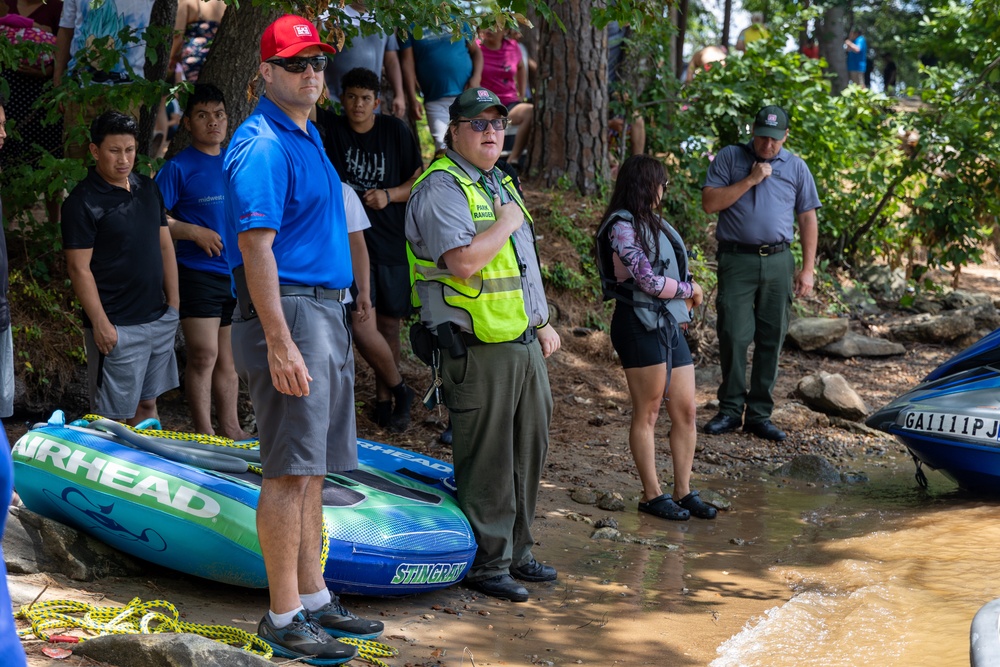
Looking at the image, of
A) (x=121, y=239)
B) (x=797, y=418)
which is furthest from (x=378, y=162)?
(x=797, y=418)

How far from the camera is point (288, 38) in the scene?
3760 mm

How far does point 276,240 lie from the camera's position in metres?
3.81

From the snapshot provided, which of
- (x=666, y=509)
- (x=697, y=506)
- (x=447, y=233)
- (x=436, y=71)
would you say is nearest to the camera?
(x=447, y=233)

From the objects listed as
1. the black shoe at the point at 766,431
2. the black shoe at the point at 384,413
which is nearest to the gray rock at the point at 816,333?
the black shoe at the point at 766,431

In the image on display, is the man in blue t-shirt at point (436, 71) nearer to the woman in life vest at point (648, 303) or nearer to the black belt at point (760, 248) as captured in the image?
the black belt at point (760, 248)

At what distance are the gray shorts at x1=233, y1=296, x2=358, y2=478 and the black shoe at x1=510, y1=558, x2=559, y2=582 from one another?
5.06 ft

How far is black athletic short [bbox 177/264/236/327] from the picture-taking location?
6340 millimetres

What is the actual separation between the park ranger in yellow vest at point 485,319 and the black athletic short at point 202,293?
1.94 metres

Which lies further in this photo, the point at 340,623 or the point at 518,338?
the point at 518,338

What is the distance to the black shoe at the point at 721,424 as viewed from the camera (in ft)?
26.4

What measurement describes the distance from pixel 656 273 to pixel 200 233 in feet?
8.67

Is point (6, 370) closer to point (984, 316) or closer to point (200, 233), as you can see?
point (200, 233)

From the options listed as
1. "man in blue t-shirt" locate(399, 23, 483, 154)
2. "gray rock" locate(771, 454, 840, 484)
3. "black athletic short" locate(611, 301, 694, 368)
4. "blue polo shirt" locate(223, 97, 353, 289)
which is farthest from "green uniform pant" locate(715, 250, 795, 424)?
"blue polo shirt" locate(223, 97, 353, 289)

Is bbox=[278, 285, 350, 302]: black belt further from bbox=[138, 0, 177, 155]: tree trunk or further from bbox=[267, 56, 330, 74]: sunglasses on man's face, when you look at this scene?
bbox=[138, 0, 177, 155]: tree trunk
